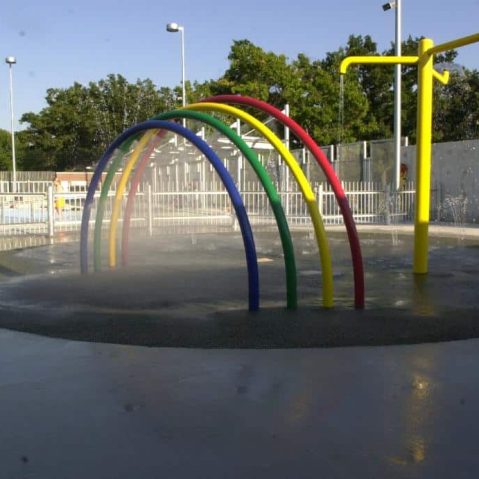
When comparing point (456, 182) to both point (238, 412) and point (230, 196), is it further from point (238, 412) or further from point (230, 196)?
point (238, 412)

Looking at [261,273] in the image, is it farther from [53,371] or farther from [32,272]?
[53,371]

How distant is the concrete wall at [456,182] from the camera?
21.5 metres

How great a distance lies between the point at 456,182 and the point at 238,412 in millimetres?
20062

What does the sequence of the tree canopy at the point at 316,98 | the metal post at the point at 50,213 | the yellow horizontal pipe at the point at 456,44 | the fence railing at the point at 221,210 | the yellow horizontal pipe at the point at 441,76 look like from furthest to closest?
1. the tree canopy at the point at 316,98
2. the fence railing at the point at 221,210
3. the metal post at the point at 50,213
4. the yellow horizontal pipe at the point at 441,76
5. the yellow horizontal pipe at the point at 456,44

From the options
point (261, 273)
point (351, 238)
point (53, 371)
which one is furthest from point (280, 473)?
point (261, 273)

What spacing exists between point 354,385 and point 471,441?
1.03m

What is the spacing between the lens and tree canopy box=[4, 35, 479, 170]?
132 ft

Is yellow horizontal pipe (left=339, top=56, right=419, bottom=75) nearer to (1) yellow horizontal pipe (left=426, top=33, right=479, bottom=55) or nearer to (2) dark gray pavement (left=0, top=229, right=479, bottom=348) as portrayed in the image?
(1) yellow horizontal pipe (left=426, top=33, right=479, bottom=55)

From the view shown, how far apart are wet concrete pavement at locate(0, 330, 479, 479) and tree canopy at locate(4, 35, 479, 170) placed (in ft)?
118

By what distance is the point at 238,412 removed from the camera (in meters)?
3.73

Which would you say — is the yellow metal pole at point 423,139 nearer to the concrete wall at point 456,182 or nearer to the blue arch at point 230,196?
the blue arch at point 230,196

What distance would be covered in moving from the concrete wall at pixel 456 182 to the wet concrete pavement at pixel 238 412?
57.5ft

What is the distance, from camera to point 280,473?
2.94 m

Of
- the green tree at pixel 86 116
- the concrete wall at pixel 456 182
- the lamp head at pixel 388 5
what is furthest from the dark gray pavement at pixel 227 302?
the green tree at pixel 86 116
